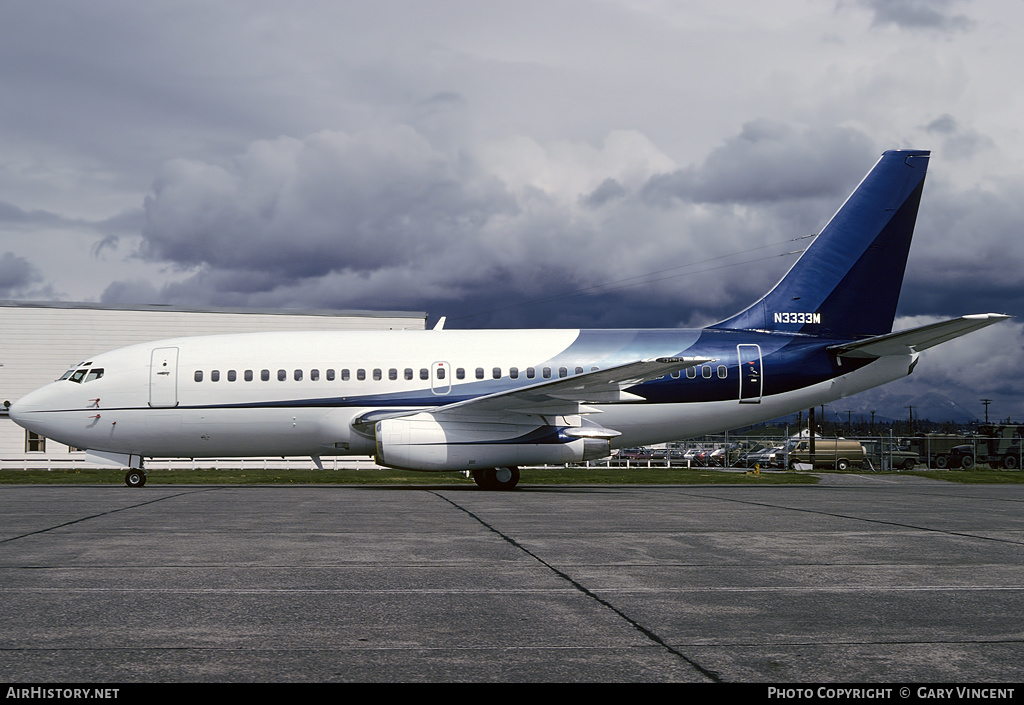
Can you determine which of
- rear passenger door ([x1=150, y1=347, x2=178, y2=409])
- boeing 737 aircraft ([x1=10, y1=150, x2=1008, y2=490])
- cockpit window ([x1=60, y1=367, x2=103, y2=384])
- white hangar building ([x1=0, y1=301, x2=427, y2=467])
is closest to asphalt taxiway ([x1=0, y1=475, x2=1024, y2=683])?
boeing 737 aircraft ([x1=10, y1=150, x2=1008, y2=490])

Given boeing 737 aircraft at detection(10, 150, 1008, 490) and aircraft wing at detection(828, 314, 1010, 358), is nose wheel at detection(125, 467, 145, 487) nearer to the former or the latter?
boeing 737 aircraft at detection(10, 150, 1008, 490)

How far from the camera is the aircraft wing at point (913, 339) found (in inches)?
804

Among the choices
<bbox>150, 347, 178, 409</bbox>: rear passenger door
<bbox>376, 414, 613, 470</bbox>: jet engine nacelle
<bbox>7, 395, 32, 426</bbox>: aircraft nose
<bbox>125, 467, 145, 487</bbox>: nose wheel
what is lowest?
<bbox>125, 467, 145, 487</bbox>: nose wheel

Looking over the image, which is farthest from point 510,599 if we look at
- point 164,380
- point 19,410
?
point 19,410

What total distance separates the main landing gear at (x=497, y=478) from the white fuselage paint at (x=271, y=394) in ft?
6.88

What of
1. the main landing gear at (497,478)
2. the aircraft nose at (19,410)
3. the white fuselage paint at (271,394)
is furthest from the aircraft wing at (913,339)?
the aircraft nose at (19,410)

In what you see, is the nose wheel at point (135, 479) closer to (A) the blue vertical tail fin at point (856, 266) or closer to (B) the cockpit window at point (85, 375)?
(B) the cockpit window at point (85, 375)

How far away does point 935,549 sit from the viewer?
9.57m

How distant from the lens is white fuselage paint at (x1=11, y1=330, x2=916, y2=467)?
22344mm

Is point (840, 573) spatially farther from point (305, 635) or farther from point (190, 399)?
point (190, 399)

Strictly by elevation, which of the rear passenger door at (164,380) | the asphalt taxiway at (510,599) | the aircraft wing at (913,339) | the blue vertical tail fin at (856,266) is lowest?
the asphalt taxiway at (510,599)

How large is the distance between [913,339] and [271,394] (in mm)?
16018

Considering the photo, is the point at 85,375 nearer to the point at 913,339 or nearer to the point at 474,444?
the point at 474,444

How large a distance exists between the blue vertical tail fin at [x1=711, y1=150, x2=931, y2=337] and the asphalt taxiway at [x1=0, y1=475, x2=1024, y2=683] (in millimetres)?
11962
